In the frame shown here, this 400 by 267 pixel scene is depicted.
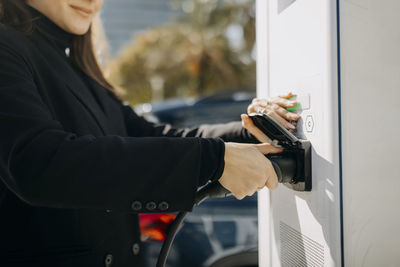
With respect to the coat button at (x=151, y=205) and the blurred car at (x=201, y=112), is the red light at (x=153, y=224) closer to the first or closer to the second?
the blurred car at (x=201, y=112)

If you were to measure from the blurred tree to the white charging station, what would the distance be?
497 inches

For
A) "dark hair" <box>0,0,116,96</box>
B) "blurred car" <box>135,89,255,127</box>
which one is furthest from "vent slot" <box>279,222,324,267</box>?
"blurred car" <box>135,89,255,127</box>

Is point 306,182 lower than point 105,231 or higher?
higher

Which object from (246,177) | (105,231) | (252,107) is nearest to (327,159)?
(246,177)

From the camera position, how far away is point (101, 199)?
96 centimetres

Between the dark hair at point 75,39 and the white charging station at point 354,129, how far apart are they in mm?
842

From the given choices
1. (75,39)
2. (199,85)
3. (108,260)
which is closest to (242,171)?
(108,260)

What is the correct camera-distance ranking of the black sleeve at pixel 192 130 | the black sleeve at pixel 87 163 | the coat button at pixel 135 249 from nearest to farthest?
the black sleeve at pixel 87 163, the coat button at pixel 135 249, the black sleeve at pixel 192 130

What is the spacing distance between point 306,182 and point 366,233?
0.19 meters

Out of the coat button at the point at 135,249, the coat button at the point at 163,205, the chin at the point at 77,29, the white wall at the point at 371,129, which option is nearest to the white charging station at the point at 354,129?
the white wall at the point at 371,129

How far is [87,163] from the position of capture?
0.95 meters

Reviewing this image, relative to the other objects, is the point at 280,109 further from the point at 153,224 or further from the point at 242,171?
the point at 153,224

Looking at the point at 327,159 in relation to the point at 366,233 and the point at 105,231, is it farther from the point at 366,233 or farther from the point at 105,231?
the point at 105,231

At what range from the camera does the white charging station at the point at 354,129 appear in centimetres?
106
